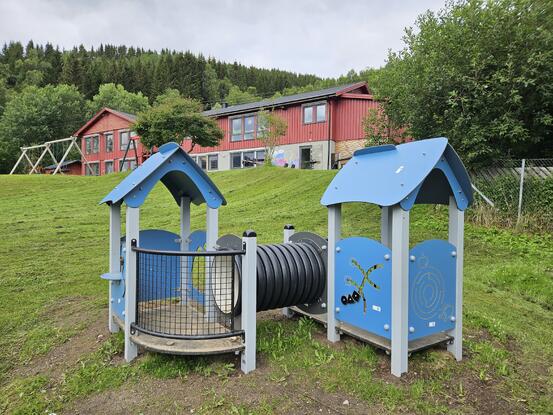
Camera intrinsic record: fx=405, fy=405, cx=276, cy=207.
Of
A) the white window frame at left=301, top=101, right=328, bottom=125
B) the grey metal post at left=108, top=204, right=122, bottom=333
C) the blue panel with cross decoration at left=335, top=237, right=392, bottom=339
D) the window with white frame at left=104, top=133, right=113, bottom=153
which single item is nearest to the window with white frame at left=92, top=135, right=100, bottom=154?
the window with white frame at left=104, top=133, right=113, bottom=153

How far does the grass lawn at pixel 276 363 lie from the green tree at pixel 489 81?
366cm

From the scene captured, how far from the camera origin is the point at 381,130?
1639 centimetres

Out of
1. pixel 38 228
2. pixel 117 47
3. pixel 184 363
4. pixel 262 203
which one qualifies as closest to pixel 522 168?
pixel 262 203

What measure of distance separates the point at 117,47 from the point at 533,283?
108983 mm

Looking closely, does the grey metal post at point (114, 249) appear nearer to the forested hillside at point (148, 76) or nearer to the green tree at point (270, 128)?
the green tree at point (270, 128)

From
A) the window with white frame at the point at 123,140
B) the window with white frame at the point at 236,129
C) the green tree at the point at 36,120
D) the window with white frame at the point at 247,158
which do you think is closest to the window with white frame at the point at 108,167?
the window with white frame at the point at 123,140

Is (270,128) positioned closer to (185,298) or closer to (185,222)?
(185,222)

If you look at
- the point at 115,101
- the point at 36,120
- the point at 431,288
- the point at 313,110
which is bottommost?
the point at 431,288

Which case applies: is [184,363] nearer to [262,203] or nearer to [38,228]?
[38,228]

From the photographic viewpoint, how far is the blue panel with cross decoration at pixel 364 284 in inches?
147

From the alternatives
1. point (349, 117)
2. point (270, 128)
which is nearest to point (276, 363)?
point (270, 128)

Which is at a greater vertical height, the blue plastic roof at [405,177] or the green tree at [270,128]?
the green tree at [270,128]

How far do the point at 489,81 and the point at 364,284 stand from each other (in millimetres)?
8930

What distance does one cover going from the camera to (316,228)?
10141 millimetres
